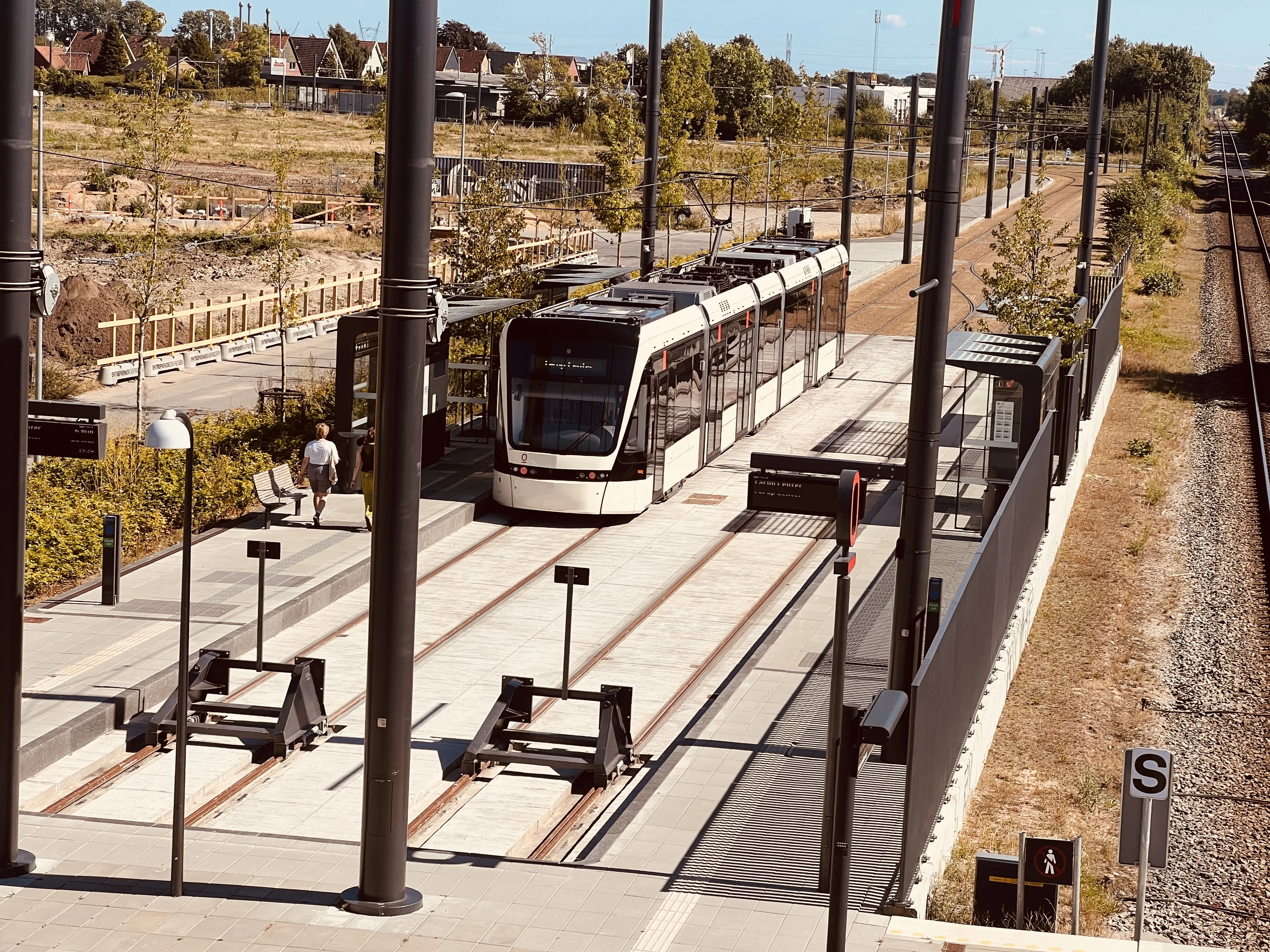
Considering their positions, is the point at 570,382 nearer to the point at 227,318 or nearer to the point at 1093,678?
the point at 1093,678

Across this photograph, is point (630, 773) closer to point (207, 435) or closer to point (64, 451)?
point (64, 451)

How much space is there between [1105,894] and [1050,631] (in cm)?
693

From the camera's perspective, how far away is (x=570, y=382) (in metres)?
21.3

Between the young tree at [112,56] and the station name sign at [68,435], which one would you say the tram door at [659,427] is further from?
the young tree at [112,56]

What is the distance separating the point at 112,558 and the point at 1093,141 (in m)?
18.8

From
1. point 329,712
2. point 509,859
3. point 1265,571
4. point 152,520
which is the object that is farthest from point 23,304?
point 1265,571

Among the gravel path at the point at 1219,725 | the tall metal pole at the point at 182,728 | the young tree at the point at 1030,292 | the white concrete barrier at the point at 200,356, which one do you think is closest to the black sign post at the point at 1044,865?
the gravel path at the point at 1219,725

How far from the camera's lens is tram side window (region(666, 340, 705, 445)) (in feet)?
74.6

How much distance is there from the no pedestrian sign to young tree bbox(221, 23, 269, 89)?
4464 inches

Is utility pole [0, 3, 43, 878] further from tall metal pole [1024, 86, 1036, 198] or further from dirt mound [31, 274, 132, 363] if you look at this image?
tall metal pole [1024, 86, 1036, 198]

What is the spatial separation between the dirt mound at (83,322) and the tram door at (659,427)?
16.7 metres

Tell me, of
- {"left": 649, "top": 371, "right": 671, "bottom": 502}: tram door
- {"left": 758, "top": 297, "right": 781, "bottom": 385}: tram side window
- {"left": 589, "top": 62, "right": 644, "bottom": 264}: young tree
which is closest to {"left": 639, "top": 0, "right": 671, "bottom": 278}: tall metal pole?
{"left": 758, "top": 297, "right": 781, "bottom": 385}: tram side window

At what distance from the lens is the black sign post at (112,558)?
16.3m

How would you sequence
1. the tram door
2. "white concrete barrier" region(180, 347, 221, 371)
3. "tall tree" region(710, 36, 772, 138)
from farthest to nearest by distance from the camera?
"tall tree" region(710, 36, 772, 138) < "white concrete barrier" region(180, 347, 221, 371) < the tram door
